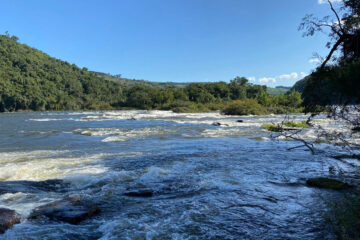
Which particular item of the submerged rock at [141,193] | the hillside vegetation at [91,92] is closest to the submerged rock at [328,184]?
the submerged rock at [141,193]

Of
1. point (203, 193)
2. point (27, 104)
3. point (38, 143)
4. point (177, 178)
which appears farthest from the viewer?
point (27, 104)

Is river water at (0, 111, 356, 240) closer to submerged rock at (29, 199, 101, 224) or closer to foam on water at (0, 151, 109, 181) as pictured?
foam on water at (0, 151, 109, 181)

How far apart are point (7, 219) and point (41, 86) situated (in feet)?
542

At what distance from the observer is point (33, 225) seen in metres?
5.59

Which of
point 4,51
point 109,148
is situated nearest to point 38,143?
point 109,148

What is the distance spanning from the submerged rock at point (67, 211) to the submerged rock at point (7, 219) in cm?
33

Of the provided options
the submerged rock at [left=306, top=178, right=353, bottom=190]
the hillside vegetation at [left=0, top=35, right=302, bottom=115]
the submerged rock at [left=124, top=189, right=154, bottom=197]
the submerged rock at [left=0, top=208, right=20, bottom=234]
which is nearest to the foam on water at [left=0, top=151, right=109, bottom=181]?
the submerged rock at [left=124, top=189, right=154, bottom=197]

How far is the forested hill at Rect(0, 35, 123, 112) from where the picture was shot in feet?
385

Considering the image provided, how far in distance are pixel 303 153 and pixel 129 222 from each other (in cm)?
1148

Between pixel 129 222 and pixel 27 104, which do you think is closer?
pixel 129 222

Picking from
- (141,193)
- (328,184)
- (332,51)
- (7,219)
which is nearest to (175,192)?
(141,193)

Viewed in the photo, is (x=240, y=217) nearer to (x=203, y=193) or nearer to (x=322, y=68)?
(x=203, y=193)

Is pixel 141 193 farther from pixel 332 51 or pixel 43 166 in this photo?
pixel 332 51

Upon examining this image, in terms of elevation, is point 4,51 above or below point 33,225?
above
